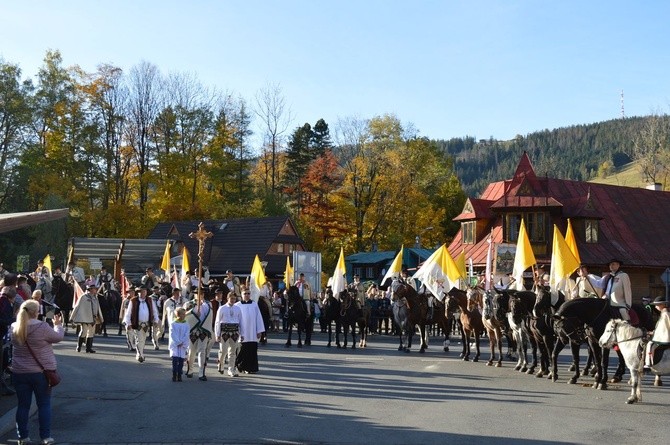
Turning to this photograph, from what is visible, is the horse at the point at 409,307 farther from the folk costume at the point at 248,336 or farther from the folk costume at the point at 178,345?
the folk costume at the point at 178,345

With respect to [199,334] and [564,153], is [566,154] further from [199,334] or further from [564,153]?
[199,334]

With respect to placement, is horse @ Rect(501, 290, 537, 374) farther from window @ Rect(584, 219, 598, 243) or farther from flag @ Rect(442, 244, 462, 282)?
window @ Rect(584, 219, 598, 243)

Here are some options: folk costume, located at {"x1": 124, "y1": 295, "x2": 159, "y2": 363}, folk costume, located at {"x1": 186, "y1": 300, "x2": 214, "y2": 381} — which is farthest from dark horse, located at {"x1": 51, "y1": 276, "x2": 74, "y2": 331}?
folk costume, located at {"x1": 186, "y1": 300, "x2": 214, "y2": 381}

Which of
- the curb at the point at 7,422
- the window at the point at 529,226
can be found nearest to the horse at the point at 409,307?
the curb at the point at 7,422

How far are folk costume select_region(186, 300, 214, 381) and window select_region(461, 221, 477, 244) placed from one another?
1578 inches

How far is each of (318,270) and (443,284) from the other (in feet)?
36.4

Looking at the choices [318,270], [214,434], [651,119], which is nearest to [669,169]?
[651,119]

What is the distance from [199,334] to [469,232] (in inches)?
1621

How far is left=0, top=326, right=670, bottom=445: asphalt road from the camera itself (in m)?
11.4

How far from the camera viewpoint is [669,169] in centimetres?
7650

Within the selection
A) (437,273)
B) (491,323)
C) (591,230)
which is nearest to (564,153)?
(591,230)

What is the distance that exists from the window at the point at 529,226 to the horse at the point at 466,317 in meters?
29.6

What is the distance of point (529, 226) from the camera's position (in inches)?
2067

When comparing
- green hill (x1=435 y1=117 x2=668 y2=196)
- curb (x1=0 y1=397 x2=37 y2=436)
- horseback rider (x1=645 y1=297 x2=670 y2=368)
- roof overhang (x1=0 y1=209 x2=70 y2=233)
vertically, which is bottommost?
curb (x1=0 y1=397 x2=37 y2=436)
